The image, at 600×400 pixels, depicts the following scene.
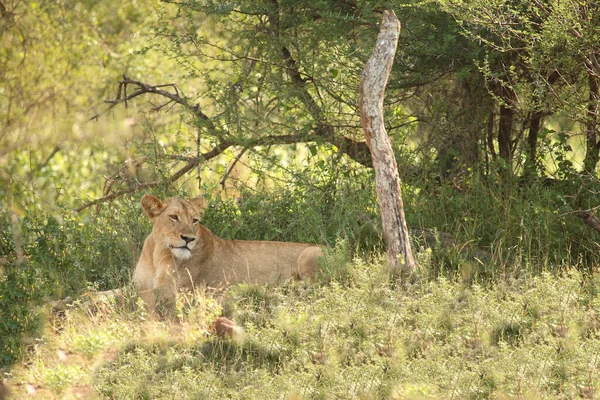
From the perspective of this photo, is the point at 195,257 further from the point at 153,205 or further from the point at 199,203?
the point at 153,205

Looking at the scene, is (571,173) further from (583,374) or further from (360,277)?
(583,374)

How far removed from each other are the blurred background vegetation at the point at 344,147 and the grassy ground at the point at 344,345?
0.55m

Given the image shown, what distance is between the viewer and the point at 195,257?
25.9 ft

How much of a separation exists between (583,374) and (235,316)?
249 cm

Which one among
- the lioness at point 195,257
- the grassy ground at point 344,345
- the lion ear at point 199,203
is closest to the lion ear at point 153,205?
the lioness at point 195,257

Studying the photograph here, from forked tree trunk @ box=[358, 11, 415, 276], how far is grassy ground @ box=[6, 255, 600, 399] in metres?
0.22

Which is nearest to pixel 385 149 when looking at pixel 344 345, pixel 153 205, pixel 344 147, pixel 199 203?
pixel 199 203

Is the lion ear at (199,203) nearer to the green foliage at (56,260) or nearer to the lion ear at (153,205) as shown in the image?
the lion ear at (153,205)

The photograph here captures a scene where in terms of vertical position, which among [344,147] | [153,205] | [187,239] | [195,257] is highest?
[344,147]

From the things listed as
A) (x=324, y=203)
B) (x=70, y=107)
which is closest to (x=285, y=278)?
(x=324, y=203)

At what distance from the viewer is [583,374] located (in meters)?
5.89

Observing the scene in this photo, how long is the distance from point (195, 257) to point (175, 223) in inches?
14.5

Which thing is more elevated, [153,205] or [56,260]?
[153,205]

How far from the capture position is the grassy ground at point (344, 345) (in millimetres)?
5840
